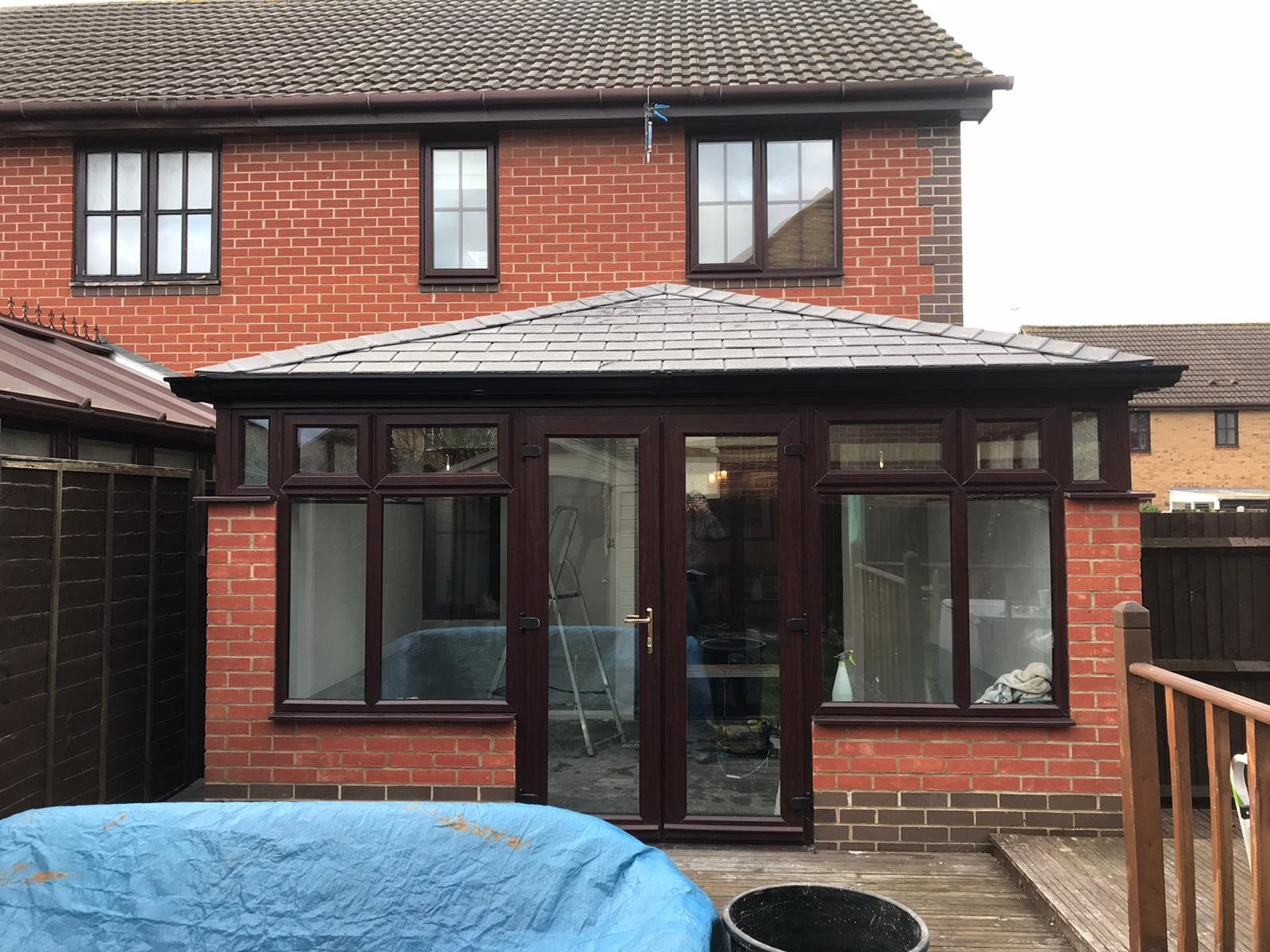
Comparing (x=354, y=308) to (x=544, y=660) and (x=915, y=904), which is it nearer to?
(x=544, y=660)

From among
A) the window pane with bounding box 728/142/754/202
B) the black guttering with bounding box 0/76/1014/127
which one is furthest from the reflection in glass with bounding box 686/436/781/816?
the black guttering with bounding box 0/76/1014/127

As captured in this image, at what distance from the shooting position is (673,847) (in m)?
4.83

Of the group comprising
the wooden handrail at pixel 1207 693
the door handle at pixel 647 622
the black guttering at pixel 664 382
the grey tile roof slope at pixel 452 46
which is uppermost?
the grey tile roof slope at pixel 452 46

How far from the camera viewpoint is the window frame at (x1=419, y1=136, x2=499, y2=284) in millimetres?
8625

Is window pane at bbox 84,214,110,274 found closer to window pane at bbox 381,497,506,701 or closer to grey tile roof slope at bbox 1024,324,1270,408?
window pane at bbox 381,497,506,701

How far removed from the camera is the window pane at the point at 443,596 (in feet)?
16.6

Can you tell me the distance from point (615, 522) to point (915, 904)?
247cm

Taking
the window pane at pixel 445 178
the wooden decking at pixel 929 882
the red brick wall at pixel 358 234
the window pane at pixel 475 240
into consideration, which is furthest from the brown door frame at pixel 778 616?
the window pane at pixel 445 178

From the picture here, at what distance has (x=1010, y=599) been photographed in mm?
5000

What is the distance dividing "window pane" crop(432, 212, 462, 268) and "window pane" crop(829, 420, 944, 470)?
514cm

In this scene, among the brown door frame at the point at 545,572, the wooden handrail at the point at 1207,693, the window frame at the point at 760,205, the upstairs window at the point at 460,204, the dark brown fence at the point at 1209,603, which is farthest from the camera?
the upstairs window at the point at 460,204

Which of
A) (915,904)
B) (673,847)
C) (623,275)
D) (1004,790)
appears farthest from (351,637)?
(623,275)

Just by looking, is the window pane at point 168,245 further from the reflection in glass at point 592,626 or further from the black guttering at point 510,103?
the reflection in glass at point 592,626

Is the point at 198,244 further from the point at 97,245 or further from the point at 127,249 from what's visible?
the point at 97,245
